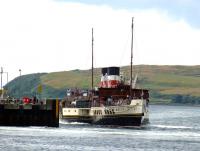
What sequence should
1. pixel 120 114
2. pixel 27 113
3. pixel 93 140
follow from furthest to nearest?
pixel 120 114
pixel 27 113
pixel 93 140

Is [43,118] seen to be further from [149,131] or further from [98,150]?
[98,150]

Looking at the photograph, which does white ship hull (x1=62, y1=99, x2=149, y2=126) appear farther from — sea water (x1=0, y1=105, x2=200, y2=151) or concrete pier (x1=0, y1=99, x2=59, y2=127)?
concrete pier (x1=0, y1=99, x2=59, y2=127)

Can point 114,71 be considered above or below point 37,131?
above

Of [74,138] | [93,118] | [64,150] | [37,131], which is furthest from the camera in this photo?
[93,118]

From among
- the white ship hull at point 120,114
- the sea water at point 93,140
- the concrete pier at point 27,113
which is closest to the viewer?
the sea water at point 93,140

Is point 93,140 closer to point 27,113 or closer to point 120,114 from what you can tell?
point 27,113

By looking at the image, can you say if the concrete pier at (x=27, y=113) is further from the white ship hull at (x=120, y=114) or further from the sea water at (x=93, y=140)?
the white ship hull at (x=120, y=114)

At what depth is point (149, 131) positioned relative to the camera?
421ft

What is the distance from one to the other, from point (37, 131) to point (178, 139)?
19.1 metres

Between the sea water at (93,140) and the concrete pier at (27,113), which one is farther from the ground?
the concrete pier at (27,113)

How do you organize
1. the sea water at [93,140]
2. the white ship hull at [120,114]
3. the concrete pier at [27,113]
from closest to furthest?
the sea water at [93,140] → the concrete pier at [27,113] → the white ship hull at [120,114]

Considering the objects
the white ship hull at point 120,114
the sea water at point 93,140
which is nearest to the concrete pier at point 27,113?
the sea water at point 93,140

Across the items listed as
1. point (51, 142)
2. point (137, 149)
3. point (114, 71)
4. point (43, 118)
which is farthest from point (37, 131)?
point (114, 71)

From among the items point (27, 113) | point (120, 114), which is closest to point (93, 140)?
point (27, 113)
